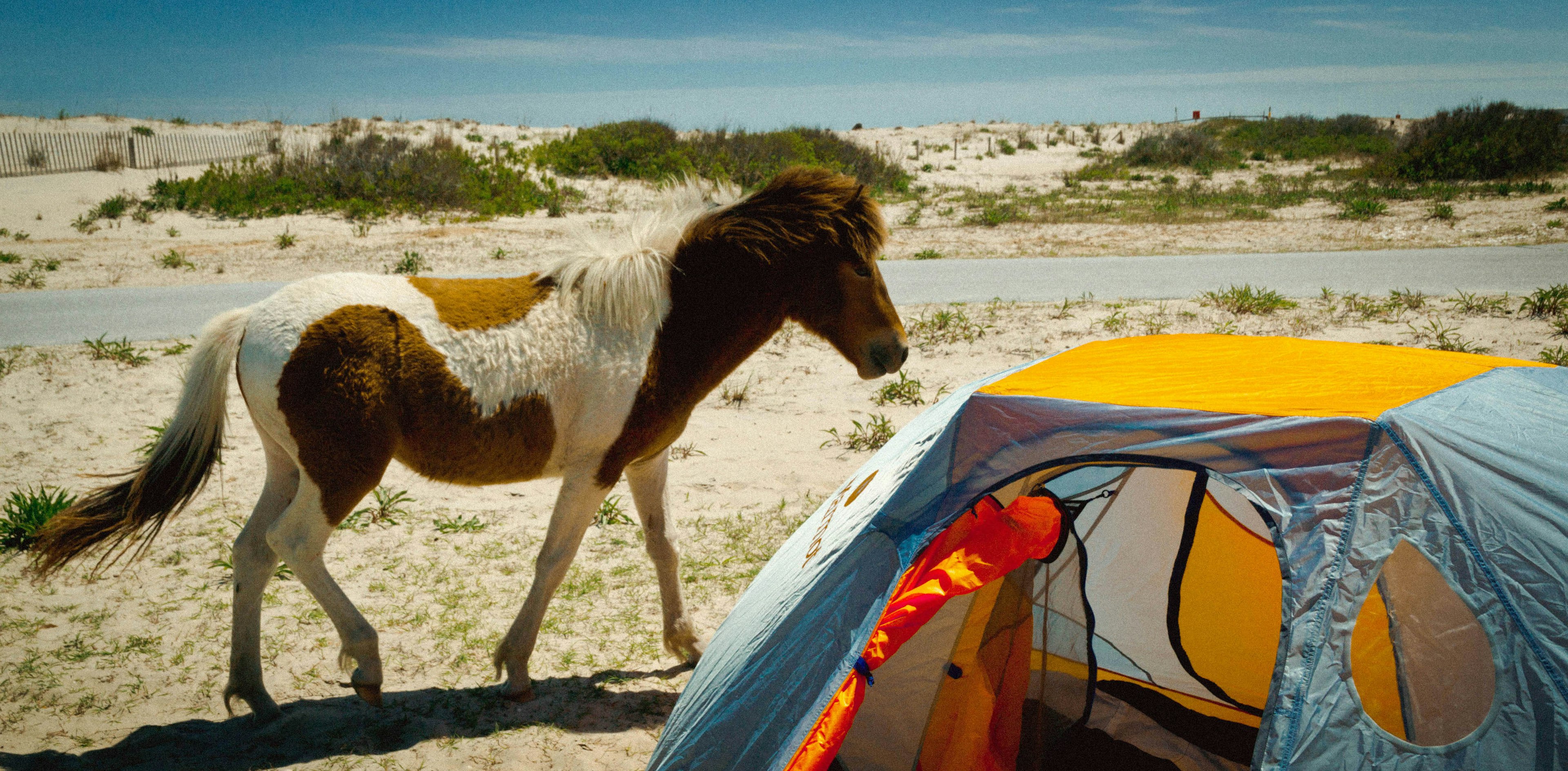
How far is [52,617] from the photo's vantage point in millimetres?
3803

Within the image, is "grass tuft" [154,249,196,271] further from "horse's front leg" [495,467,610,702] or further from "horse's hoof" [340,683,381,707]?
"horse's front leg" [495,467,610,702]

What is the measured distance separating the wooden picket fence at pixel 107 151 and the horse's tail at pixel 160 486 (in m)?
23.1

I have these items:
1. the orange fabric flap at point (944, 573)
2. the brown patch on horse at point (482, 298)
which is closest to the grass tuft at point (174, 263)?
the brown patch on horse at point (482, 298)

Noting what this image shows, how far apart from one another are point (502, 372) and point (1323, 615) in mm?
2505

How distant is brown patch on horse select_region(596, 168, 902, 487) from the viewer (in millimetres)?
3201

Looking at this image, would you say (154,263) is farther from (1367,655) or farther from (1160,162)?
(1160,162)

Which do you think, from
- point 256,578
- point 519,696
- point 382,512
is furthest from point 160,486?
point 382,512

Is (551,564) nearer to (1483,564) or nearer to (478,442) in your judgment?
(478,442)

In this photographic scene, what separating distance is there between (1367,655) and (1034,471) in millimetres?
828

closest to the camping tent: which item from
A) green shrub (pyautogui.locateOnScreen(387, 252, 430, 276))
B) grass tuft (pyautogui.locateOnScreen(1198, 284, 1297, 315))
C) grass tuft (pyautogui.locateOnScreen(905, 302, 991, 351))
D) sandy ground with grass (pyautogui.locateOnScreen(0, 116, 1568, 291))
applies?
grass tuft (pyautogui.locateOnScreen(905, 302, 991, 351))

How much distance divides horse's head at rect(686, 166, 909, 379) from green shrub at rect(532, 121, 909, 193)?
15326 millimetres

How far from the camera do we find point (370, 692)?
311 centimetres

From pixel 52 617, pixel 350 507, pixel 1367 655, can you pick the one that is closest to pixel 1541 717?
pixel 1367 655

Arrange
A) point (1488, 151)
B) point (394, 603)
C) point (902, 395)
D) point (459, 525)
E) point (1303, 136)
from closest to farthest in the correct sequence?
point (394, 603)
point (459, 525)
point (902, 395)
point (1488, 151)
point (1303, 136)
